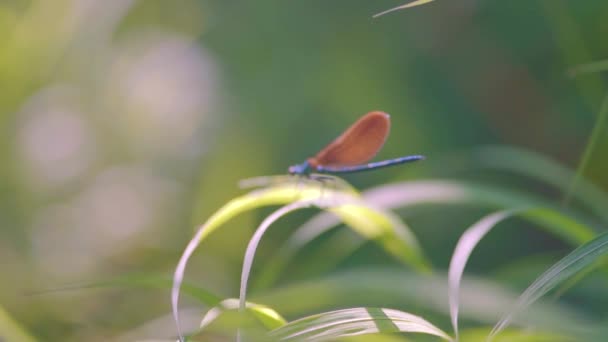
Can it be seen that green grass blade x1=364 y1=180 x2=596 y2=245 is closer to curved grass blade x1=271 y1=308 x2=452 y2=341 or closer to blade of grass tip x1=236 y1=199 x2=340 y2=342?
blade of grass tip x1=236 y1=199 x2=340 y2=342

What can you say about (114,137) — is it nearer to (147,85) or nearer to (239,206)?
(147,85)

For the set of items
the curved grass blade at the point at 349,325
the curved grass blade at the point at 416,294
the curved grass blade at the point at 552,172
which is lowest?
the curved grass blade at the point at 349,325

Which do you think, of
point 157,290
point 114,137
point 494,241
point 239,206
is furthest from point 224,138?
point 239,206

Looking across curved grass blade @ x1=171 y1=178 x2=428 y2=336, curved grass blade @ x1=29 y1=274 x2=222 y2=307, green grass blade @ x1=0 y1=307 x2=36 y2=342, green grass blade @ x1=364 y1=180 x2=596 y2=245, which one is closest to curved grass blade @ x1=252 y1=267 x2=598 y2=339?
curved grass blade @ x1=171 y1=178 x2=428 y2=336

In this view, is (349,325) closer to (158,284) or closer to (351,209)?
(158,284)

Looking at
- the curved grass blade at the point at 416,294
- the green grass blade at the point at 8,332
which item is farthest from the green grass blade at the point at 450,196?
the green grass blade at the point at 8,332

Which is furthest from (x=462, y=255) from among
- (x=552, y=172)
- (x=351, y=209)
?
(x=552, y=172)

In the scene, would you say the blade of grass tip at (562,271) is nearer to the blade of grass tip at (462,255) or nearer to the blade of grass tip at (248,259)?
the blade of grass tip at (462,255)
